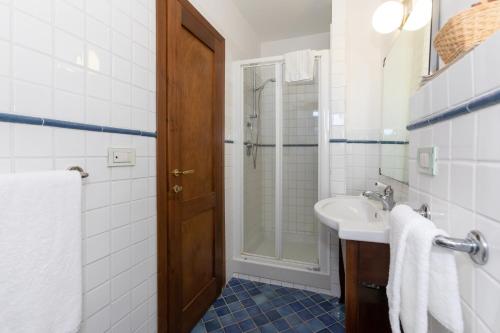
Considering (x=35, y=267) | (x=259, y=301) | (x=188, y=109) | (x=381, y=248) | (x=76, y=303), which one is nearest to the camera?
(x=35, y=267)

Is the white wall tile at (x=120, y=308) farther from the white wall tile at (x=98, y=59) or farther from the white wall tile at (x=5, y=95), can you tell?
→ the white wall tile at (x=98, y=59)

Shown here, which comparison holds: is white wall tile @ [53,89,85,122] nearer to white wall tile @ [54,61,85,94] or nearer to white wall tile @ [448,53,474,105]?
white wall tile @ [54,61,85,94]

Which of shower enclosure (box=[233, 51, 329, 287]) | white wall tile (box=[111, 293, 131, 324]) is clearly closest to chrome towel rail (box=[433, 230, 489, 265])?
white wall tile (box=[111, 293, 131, 324])

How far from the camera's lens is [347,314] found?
3.10 ft

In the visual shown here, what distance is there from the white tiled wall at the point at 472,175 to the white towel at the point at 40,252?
1.05m

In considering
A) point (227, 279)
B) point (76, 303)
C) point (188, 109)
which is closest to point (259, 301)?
point (227, 279)

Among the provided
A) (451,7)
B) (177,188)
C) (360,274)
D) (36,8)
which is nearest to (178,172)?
(177,188)

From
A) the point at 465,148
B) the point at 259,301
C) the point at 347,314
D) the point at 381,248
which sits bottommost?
the point at 259,301

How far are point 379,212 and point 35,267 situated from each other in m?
1.45

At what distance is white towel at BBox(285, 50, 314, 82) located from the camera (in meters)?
1.96

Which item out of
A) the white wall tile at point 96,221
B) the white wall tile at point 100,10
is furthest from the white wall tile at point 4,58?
the white wall tile at point 96,221

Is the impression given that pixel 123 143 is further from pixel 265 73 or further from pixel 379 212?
pixel 265 73

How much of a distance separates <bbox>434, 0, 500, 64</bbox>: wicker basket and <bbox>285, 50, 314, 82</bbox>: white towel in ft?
4.57

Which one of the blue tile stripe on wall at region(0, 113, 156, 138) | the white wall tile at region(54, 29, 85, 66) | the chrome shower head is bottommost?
the blue tile stripe on wall at region(0, 113, 156, 138)
